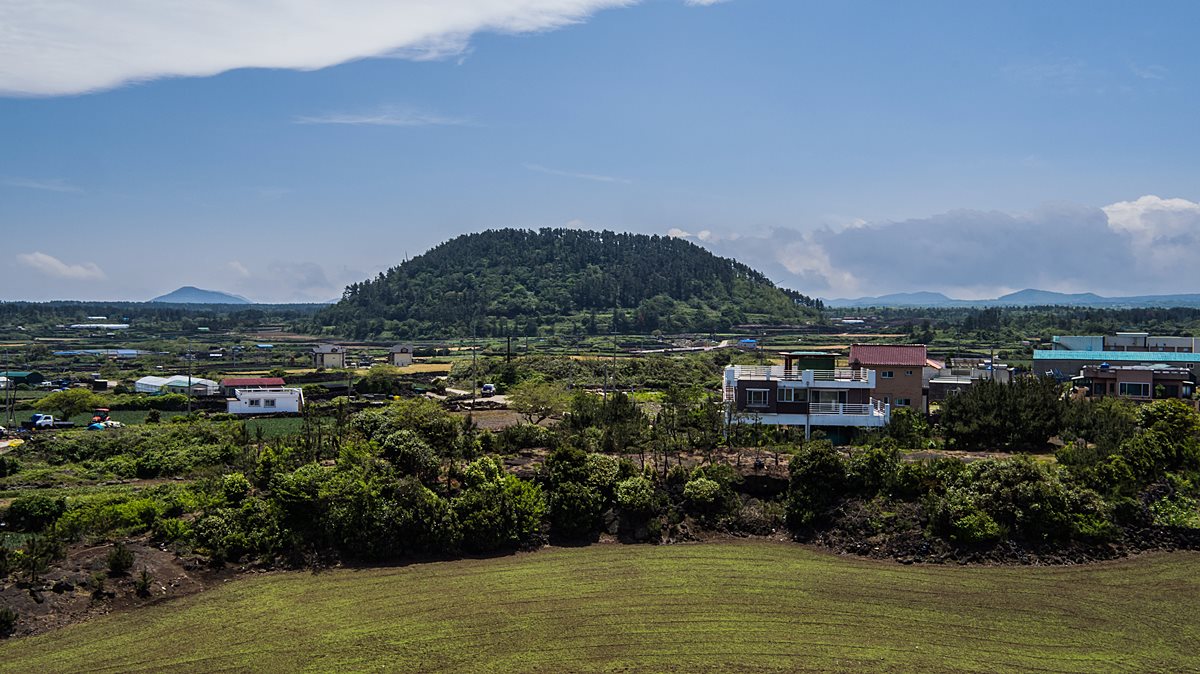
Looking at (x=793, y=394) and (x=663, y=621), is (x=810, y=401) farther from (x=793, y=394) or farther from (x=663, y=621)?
(x=663, y=621)

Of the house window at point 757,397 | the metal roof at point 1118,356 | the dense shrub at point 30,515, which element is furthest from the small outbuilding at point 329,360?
the dense shrub at point 30,515

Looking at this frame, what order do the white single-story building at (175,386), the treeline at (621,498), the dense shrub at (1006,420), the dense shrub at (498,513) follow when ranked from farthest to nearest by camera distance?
the white single-story building at (175,386), the dense shrub at (1006,420), the dense shrub at (498,513), the treeline at (621,498)

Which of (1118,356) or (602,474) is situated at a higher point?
(1118,356)

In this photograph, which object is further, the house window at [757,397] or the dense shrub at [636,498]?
the house window at [757,397]

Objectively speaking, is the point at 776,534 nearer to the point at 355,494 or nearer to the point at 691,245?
the point at 355,494

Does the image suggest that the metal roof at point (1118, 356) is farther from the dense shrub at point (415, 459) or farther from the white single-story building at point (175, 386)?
the white single-story building at point (175, 386)

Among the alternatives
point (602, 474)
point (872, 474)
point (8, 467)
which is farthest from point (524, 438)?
point (8, 467)
